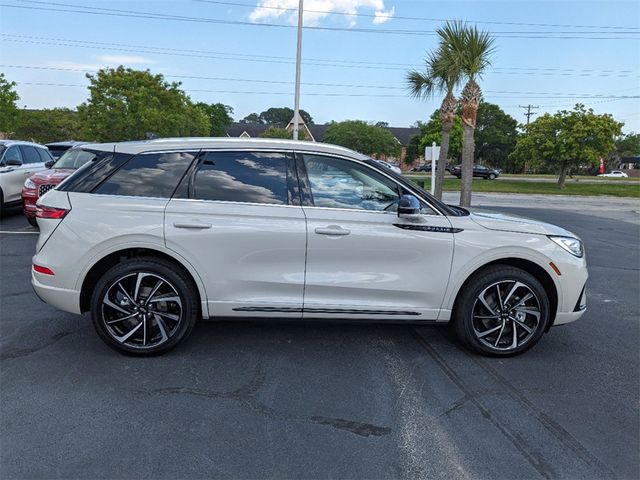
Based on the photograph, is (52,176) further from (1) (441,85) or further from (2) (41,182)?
(1) (441,85)

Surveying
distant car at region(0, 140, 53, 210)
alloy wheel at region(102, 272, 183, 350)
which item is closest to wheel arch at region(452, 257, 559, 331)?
alloy wheel at region(102, 272, 183, 350)

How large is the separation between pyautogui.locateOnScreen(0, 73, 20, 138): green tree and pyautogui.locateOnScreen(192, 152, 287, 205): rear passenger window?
37665 mm

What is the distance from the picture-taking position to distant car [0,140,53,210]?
31.2 ft

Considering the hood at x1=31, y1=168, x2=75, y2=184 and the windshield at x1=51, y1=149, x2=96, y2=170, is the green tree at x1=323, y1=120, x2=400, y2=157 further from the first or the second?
the hood at x1=31, y1=168, x2=75, y2=184

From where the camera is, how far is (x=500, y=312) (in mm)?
3754

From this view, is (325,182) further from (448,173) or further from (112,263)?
(448,173)

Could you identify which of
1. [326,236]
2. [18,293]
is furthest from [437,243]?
[18,293]

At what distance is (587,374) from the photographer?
12.0 feet

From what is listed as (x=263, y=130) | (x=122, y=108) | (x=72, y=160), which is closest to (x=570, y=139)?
(x=122, y=108)

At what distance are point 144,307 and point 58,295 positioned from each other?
2.28ft

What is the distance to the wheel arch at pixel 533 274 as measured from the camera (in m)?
3.74

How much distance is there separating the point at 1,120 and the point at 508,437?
40746 millimetres

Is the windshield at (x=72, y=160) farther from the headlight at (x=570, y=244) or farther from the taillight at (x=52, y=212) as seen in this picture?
the headlight at (x=570, y=244)

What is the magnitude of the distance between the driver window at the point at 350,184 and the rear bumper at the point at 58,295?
2.10 metres
